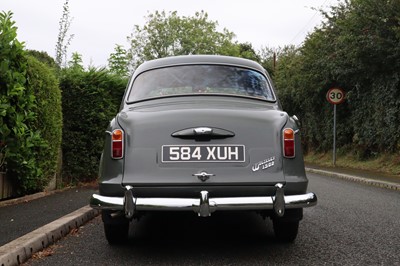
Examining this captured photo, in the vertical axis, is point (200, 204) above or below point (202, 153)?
below

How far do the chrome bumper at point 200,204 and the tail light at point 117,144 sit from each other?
349 millimetres

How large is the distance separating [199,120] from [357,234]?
242cm

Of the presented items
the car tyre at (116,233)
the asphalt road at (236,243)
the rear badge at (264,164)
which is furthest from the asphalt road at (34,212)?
the rear badge at (264,164)

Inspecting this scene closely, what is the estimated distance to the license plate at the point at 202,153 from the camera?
13.0ft

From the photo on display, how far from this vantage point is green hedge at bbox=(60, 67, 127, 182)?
941 cm

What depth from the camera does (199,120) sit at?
4094 millimetres

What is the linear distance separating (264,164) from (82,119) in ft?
20.4

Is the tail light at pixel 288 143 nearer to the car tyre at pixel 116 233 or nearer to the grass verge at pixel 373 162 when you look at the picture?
the car tyre at pixel 116 233

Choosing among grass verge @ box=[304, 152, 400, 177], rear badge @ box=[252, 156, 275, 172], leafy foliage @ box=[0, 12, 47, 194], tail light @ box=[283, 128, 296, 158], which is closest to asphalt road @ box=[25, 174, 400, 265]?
rear badge @ box=[252, 156, 275, 172]

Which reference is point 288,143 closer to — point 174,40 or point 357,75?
point 357,75

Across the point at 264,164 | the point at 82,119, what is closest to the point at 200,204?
the point at 264,164

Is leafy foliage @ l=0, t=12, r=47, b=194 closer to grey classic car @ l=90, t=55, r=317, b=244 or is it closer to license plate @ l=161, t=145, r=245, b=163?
grey classic car @ l=90, t=55, r=317, b=244

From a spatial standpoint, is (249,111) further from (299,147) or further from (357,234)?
(357,234)

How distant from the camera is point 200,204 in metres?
3.78
